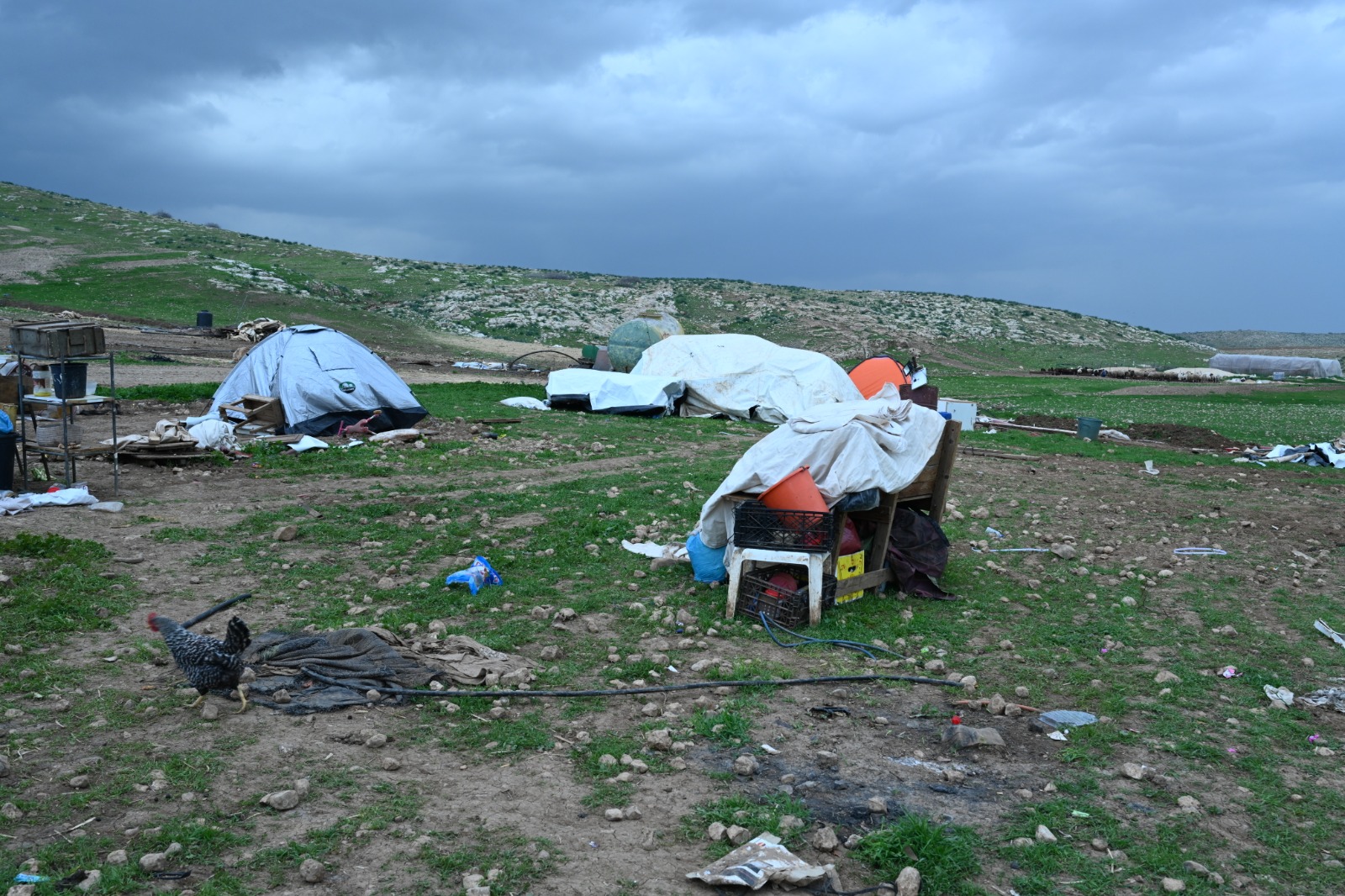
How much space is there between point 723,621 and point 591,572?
1.74 metres

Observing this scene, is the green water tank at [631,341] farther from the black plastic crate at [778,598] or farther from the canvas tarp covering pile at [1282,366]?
the canvas tarp covering pile at [1282,366]

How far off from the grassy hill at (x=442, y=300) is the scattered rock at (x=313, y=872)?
3499 centimetres

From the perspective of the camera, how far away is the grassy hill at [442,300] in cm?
4331

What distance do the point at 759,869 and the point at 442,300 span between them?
178ft

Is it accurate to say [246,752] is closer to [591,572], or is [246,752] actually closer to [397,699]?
[397,699]

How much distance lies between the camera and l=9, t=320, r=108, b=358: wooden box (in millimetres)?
10445

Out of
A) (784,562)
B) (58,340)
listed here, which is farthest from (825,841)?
(58,340)

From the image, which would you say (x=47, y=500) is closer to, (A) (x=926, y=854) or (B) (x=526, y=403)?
(A) (x=926, y=854)

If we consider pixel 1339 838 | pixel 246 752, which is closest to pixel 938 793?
pixel 1339 838

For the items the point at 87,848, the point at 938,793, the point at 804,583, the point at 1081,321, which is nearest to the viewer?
the point at 87,848

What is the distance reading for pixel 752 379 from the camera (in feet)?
76.7

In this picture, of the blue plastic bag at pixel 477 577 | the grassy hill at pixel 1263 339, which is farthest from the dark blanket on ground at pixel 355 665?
the grassy hill at pixel 1263 339

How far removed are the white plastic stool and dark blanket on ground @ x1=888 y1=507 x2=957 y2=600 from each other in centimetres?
117

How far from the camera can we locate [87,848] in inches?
155
